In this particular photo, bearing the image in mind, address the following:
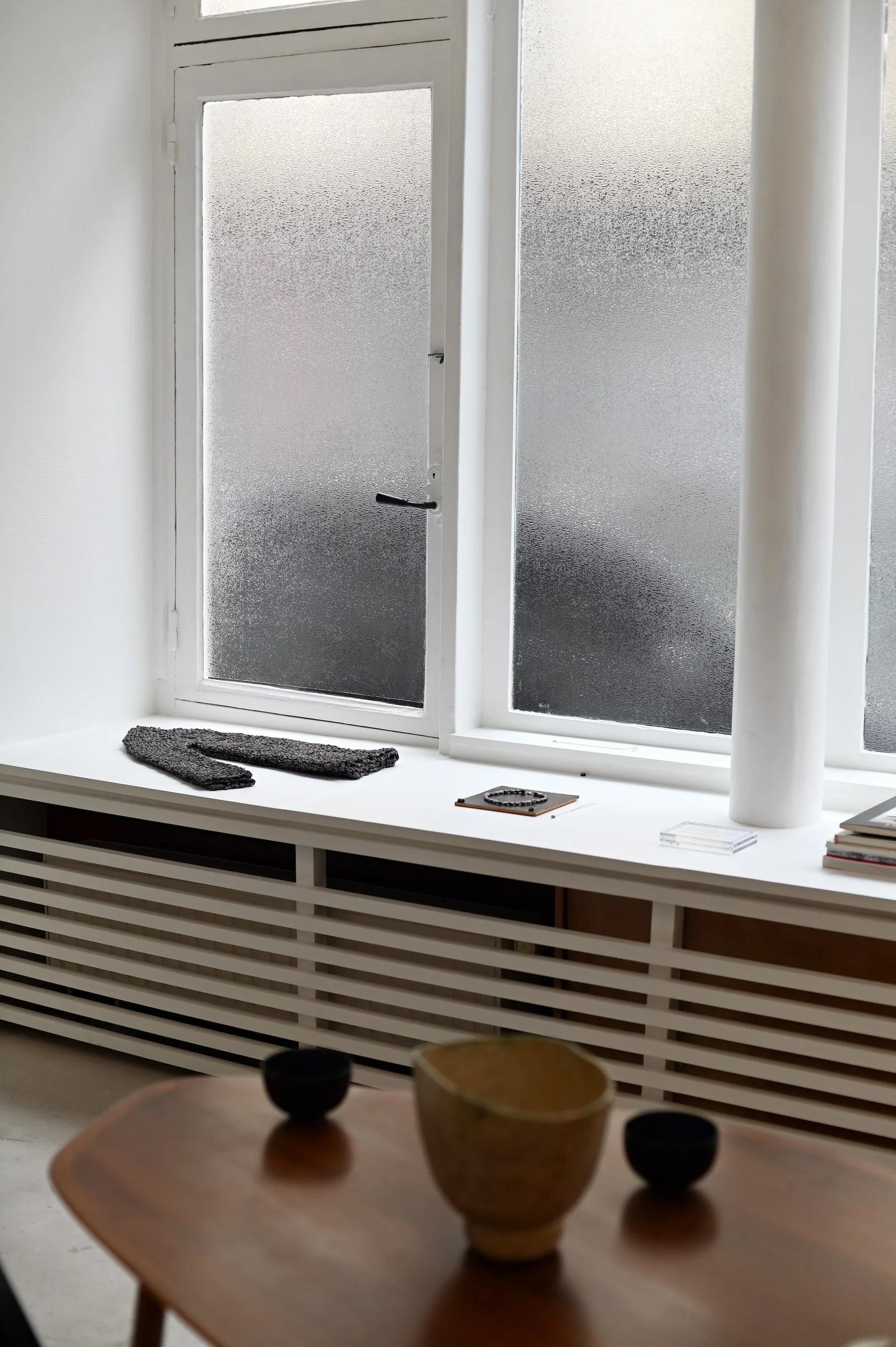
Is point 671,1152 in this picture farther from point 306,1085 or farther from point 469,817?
point 469,817

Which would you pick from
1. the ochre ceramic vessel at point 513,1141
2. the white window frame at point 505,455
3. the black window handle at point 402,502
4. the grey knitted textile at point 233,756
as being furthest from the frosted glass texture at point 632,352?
the ochre ceramic vessel at point 513,1141

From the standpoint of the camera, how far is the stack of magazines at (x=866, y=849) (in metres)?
2.09

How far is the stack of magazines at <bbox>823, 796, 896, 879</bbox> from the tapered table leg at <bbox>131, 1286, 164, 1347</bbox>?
4.11ft

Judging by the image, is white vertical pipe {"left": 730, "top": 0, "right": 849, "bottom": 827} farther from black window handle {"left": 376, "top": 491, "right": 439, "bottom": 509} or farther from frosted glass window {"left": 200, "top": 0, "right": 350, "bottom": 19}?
frosted glass window {"left": 200, "top": 0, "right": 350, "bottom": 19}

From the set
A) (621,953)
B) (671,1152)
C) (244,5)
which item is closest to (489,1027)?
(621,953)

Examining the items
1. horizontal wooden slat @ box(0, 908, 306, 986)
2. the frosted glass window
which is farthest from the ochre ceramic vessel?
the frosted glass window

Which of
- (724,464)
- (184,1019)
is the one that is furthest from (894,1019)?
(184,1019)

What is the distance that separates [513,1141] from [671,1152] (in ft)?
0.76

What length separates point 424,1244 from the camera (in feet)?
3.76

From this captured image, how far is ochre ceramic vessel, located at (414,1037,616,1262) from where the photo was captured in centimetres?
105

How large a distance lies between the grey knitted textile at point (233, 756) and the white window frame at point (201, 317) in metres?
0.18

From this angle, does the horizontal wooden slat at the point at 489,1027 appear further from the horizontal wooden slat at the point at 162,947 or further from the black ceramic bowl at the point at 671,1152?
the black ceramic bowl at the point at 671,1152

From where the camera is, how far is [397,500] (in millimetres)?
3018

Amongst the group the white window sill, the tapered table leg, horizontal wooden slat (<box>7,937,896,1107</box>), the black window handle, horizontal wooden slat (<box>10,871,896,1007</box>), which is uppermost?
the black window handle
